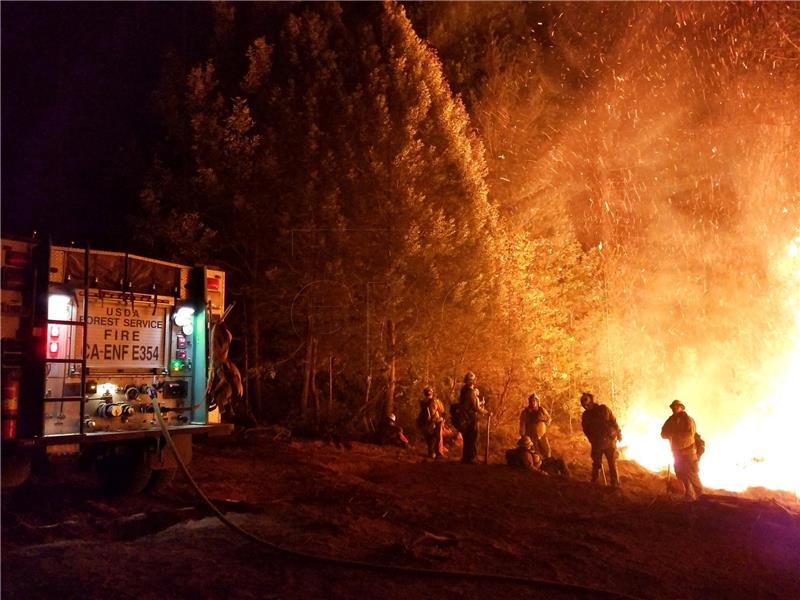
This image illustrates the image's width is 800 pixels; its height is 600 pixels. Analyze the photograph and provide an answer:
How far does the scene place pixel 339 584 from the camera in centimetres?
600

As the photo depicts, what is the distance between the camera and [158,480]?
920 cm

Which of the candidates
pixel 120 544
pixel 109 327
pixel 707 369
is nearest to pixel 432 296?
pixel 109 327

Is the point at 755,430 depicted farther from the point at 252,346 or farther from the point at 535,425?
the point at 252,346

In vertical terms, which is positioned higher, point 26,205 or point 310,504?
point 26,205

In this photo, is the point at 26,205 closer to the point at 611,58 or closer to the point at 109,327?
the point at 109,327

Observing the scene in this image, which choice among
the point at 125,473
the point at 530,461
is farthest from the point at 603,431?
the point at 125,473

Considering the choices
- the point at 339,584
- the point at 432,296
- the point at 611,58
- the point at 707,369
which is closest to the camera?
the point at 339,584

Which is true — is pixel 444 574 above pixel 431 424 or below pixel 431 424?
below

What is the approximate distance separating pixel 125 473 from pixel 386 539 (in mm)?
3609

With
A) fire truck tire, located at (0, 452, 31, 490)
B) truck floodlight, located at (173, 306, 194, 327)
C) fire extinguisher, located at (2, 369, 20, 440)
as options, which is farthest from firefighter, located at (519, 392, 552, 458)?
fire extinguisher, located at (2, 369, 20, 440)

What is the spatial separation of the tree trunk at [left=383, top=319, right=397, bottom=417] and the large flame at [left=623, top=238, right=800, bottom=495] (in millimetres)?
6972

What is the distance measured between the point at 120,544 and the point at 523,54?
805 inches

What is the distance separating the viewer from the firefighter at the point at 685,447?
12.0 meters

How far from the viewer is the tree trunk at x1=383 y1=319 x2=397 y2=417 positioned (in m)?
16.7
